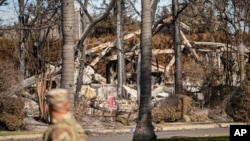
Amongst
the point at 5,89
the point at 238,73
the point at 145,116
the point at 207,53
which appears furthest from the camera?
the point at 207,53

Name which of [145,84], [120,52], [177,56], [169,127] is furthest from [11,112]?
[120,52]

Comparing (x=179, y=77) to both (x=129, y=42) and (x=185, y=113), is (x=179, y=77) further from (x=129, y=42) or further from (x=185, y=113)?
(x=129, y=42)

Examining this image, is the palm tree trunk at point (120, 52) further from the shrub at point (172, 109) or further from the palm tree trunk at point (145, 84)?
the palm tree trunk at point (145, 84)

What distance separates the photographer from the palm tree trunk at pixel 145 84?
56.8 ft

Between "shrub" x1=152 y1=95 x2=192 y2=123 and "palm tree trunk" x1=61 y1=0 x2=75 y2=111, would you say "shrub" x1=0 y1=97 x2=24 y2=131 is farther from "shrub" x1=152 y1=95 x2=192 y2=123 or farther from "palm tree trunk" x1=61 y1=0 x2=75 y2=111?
"palm tree trunk" x1=61 y1=0 x2=75 y2=111

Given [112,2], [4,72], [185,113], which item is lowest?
[185,113]

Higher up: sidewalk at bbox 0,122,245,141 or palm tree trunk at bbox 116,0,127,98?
palm tree trunk at bbox 116,0,127,98

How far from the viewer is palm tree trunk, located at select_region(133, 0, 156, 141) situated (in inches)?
682

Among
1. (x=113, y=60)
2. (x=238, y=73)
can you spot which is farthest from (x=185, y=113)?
(x=113, y=60)

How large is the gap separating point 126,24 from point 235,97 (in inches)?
1107

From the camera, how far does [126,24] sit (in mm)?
53906

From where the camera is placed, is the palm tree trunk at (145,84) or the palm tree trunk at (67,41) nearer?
the palm tree trunk at (67,41)

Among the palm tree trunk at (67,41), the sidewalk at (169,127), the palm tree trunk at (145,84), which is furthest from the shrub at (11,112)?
the palm tree trunk at (67,41)

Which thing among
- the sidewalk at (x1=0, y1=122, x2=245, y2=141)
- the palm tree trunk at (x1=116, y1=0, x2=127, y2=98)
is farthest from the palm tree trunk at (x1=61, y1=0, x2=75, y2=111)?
the palm tree trunk at (x1=116, y1=0, x2=127, y2=98)
